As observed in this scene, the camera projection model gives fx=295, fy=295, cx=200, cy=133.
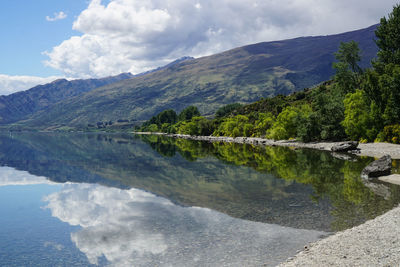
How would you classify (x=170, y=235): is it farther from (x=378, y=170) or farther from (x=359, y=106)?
(x=359, y=106)

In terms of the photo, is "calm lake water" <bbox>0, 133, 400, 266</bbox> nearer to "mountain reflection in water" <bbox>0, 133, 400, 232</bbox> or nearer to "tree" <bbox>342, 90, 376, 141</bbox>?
"mountain reflection in water" <bbox>0, 133, 400, 232</bbox>

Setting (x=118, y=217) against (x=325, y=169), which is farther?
(x=325, y=169)

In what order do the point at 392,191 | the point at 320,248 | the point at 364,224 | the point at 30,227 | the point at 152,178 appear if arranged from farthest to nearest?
the point at 152,178 < the point at 392,191 < the point at 30,227 < the point at 364,224 < the point at 320,248

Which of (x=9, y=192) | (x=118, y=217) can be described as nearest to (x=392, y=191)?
(x=118, y=217)

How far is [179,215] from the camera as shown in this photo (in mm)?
26750

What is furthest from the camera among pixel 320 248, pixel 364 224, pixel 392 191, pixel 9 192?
pixel 9 192

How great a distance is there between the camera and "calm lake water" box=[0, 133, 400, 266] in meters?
18.4

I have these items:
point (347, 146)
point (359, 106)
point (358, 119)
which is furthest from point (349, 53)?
point (347, 146)

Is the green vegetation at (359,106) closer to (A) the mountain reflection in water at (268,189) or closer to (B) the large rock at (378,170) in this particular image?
(A) the mountain reflection in water at (268,189)

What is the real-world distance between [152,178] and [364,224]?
3280 centimetres

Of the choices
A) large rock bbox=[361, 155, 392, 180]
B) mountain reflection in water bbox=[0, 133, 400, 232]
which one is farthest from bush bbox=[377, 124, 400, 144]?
large rock bbox=[361, 155, 392, 180]

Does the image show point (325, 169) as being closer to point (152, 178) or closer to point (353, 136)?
point (152, 178)

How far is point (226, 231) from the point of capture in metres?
22.2

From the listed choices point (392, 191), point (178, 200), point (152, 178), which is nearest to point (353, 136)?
point (392, 191)
